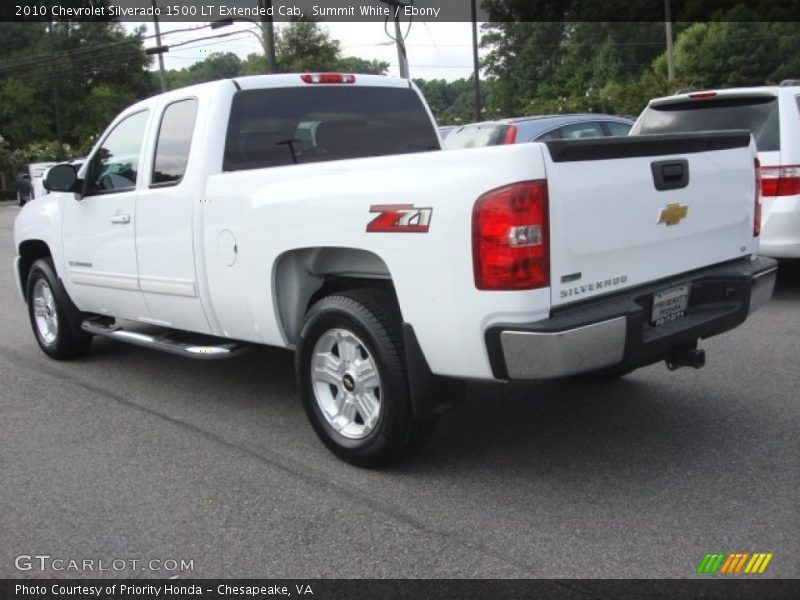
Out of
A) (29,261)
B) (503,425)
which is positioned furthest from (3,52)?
(503,425)

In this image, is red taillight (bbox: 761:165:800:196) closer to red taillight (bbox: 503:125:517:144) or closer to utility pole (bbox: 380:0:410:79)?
red taillight (bbox: 503:125:517:144)

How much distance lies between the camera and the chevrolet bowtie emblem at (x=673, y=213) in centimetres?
392

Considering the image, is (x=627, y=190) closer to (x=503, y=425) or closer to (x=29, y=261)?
(x=503, y=425)

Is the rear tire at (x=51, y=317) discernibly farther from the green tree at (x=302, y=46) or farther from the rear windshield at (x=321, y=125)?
the green tree at (x=302, y=46)

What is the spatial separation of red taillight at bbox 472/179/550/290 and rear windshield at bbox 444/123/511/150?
6878mm

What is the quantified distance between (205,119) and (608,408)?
2.91 meters

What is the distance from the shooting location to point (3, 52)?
2474 inches

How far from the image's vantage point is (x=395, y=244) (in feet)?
12.2

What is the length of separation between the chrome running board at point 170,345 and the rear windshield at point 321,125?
1058mm

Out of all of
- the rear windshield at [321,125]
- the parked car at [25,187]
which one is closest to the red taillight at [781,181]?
the rear windshield at [321,125]

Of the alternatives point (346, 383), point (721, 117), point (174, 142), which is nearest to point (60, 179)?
point (174, 142)

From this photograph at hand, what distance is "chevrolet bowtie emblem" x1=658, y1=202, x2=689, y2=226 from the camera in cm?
392

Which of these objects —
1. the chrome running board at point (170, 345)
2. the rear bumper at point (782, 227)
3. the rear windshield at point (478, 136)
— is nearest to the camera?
the chrome running board at point (170, 345)

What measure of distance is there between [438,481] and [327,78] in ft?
9.10
